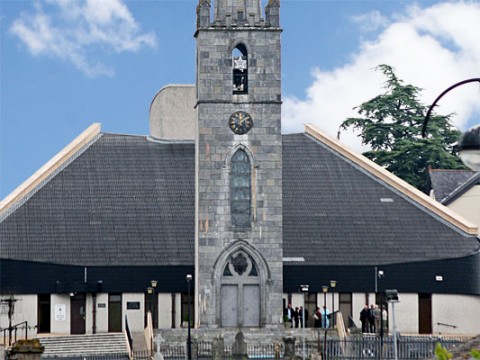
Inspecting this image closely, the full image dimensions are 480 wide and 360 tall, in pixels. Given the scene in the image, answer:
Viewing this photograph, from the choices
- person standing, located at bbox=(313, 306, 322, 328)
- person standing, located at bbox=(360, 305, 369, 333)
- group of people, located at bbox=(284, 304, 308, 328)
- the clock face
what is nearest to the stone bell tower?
the clock face

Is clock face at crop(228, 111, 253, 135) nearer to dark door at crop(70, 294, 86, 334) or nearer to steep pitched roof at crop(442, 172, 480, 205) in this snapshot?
dark door at crop(70, 294, 86, 334)

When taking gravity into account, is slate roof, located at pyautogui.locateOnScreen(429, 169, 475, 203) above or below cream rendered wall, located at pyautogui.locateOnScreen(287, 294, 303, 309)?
above

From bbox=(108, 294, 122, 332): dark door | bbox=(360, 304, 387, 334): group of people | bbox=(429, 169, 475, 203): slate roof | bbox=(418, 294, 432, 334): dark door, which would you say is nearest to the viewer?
bbox=(360, 304, 387, 334): group of people

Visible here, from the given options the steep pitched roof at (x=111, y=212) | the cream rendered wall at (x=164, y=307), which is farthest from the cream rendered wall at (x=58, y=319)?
the cream rendered wall at (x=164, y=307)

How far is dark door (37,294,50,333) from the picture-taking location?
69.6m

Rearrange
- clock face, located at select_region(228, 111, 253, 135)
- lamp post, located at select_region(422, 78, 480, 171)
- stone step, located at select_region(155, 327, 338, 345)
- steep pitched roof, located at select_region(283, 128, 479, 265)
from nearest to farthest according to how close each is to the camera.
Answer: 1. lamp post, located at select_region(422, 78, 480, 171)
2. stone step, located at select_region(155, 327, 338, 345)
3. clock face, located at select_region(228, 111, 253, 135)
4. steep pitched roof, located at select_region(283, 128, 479, 265)

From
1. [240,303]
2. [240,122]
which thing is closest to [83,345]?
[240,303]

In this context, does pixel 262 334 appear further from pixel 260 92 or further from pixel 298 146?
pixel 298 146

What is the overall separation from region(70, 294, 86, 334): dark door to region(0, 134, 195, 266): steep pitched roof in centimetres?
178

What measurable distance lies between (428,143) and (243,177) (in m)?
41.9

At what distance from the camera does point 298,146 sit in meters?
80.1

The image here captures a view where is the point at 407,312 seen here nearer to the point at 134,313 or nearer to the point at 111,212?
the point at 134,313

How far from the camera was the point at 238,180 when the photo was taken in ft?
220

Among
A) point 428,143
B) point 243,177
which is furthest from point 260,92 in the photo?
point 428,143
